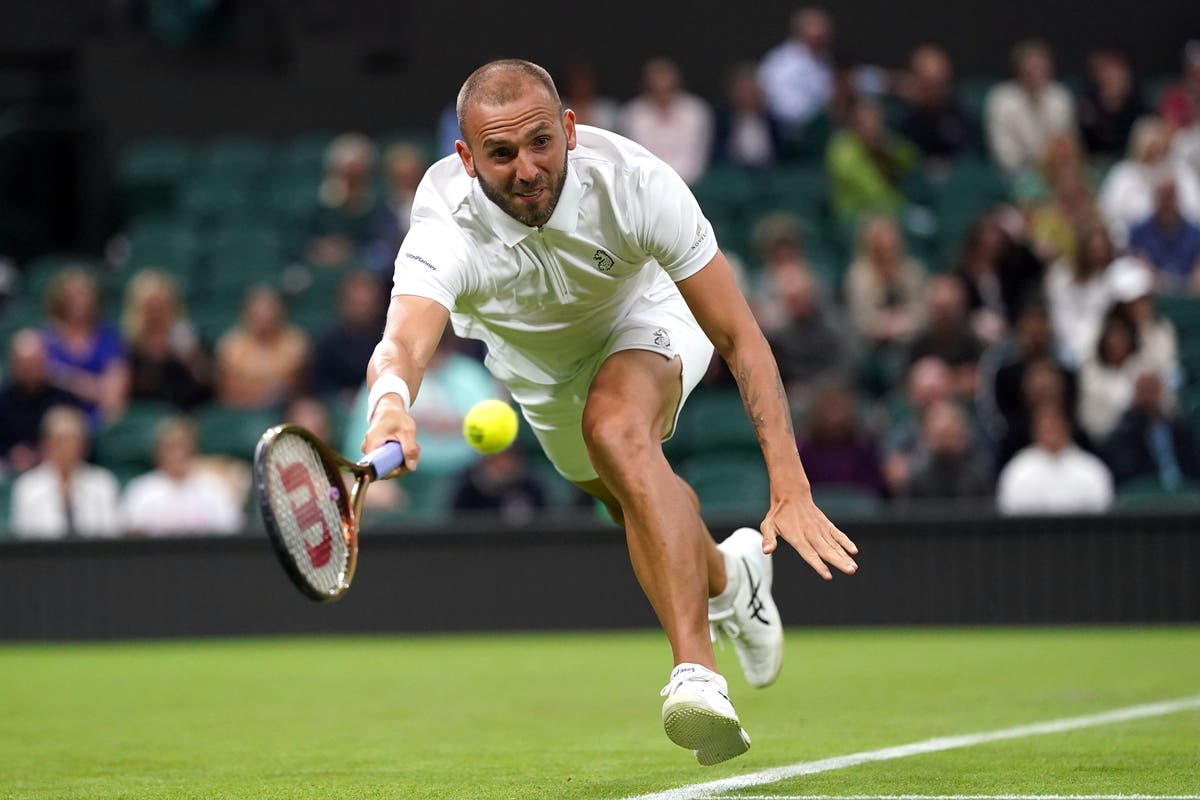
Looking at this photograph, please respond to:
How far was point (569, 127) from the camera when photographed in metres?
5.09

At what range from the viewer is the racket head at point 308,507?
392 cm

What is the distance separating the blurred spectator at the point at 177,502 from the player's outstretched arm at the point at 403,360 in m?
7.18

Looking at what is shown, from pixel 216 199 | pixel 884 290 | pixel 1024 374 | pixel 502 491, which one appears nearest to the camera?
pixel 1024 374

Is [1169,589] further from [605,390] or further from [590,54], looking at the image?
[590,54]

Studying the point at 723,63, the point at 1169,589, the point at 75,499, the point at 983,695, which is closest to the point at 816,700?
the point at 983,695

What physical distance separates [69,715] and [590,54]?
36.2 feet

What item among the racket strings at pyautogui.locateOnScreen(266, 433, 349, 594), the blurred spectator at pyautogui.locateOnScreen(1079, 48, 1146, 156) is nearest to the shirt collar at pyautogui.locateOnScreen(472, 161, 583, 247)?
the racket strings at pyautogui.locateOnScreen(266, 433, 349, 594)

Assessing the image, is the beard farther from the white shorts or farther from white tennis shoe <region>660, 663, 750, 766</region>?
white tennis shoe <region>660, 663, 750, 766</region>

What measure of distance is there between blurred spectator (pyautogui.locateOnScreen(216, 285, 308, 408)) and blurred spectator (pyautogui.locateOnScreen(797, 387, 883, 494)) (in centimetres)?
367

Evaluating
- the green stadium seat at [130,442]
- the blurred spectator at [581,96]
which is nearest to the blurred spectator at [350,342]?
the green stadium seat at [130,442]

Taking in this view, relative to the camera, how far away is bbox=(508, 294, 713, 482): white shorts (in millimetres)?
5520

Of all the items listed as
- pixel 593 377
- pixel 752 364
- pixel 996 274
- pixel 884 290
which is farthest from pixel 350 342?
pixel 752 364

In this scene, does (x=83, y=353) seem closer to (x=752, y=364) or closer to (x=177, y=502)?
(x=177, y=502)

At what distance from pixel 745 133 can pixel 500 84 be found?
10.4 metres
